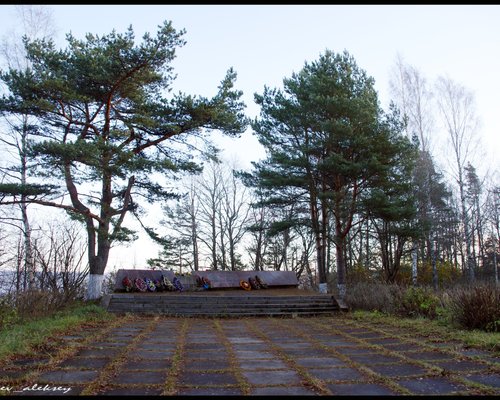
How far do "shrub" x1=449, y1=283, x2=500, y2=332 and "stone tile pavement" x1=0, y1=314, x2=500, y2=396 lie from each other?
44.5 inches

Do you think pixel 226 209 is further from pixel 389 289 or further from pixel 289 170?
pixel 389 289

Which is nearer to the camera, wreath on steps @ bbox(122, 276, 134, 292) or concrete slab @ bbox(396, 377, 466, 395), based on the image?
concrete slab @ bbox(396, 377, 466, 395)

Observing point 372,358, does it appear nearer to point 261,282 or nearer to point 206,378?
point 206,378

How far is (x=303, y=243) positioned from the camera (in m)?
28.5

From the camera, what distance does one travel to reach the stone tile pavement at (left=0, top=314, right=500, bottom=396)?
377 cm

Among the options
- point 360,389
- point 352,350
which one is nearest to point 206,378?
point 360,389

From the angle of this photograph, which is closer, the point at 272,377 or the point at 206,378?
the point at 206,378

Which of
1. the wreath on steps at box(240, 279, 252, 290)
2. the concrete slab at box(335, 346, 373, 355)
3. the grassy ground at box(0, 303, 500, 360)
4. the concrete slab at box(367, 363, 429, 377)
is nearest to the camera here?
the concrete slab at box(367, 363, 429, 377)

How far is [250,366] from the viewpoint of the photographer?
4.83 metres

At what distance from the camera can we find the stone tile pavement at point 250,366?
149 inches

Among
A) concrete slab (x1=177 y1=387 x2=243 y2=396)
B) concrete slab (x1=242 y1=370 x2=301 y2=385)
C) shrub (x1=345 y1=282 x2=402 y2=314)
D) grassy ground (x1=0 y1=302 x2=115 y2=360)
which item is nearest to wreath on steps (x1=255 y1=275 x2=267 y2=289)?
shrub (x1=345 y1=282 x2=402 y2=314)

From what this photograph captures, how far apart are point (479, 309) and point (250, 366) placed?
15.5 ft

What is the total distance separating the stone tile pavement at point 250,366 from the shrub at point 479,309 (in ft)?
3.71

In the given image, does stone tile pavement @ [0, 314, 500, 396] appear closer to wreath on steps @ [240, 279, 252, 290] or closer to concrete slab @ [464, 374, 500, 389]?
concrete slab @ [464, 374, 500, 389]
